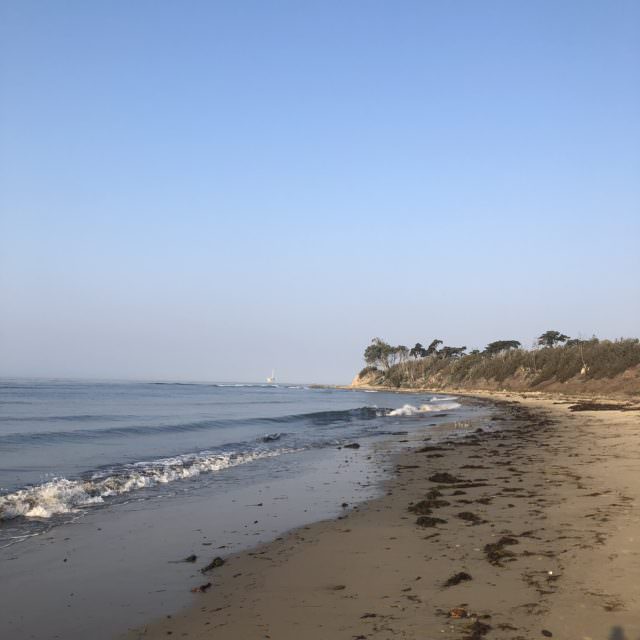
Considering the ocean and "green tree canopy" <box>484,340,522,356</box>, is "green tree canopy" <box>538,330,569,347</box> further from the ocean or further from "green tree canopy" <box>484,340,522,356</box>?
the ocean

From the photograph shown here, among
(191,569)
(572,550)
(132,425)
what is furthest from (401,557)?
(132,425)

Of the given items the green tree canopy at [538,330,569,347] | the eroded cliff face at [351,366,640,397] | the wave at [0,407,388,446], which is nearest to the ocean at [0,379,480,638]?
the wave at [0,407,388,446]

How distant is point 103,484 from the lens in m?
11.7

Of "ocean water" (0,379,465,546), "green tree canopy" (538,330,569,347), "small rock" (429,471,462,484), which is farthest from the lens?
"green tree canopy" (538,330,569,347)

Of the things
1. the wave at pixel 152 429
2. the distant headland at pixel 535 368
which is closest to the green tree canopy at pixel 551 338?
the distant headland at pixel 535 368

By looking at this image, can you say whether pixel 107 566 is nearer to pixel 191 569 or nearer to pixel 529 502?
pixel 191 569

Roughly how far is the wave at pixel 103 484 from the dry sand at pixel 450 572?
501 centimetres

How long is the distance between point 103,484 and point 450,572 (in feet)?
28.9

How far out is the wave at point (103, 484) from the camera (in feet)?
31.1

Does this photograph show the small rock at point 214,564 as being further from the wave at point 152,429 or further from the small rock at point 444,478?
the wave at point 152,429

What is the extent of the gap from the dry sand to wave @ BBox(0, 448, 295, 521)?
16.4 feet

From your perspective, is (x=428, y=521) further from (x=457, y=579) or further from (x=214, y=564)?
(x=214, y=564)

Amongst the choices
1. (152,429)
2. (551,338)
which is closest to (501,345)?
(551,338)

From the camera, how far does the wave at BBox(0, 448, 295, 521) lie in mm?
9477
